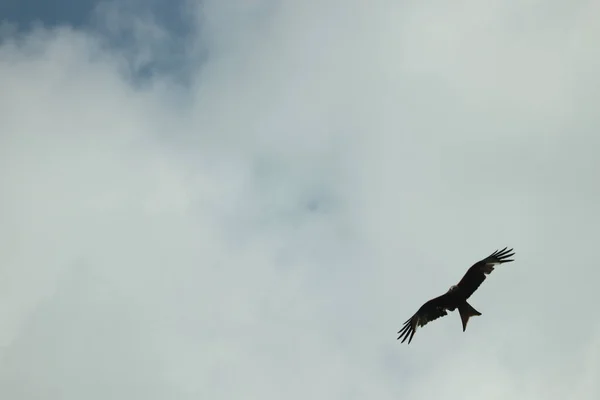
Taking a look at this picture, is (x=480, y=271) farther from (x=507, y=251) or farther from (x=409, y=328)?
(x=409, y=328)

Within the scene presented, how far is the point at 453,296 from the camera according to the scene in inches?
1206

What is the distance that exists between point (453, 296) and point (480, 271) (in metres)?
1.72

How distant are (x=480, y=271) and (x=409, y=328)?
14.0 ft

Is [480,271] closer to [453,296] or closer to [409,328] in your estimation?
[453,296]

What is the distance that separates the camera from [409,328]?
1245 inches

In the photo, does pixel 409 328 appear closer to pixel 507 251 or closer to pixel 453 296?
pixel 453 296

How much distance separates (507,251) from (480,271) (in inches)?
55.2

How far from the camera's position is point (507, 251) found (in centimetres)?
2953

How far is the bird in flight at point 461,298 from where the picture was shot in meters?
29.7

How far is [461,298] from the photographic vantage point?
30672 millimetres

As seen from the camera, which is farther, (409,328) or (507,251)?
(409,328)

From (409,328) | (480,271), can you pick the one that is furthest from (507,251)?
(409,328)

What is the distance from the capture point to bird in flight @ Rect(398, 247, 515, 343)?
2972 centimetres
